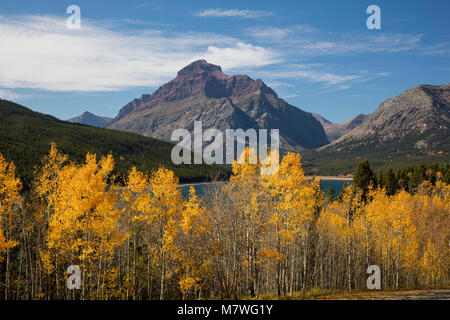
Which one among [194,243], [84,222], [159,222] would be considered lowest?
[194,243]

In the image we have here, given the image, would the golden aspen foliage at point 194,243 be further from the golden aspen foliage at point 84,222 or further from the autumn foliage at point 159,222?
the golden aspen foliage at point 84,222

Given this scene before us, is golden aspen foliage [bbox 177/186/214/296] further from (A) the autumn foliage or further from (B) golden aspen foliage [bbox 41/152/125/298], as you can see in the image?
(B) golden aspen foliage [bbox 41/152/125/298]

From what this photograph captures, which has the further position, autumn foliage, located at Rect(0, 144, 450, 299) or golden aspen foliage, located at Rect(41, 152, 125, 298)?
autumn foliage, located at Rect(0, 144, 450, 299)

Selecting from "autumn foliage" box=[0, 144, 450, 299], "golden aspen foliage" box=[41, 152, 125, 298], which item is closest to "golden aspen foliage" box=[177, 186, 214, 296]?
"autumn foliage" box=[0, 144, 450, 299]

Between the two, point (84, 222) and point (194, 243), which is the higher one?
point (84, 222)

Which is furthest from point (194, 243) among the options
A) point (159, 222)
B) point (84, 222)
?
point (84, 222)

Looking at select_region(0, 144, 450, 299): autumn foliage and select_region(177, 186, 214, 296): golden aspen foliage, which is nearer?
select_region(0, 144, 450, 299): autumn foliage

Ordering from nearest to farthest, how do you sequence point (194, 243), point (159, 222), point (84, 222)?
point (84, 222) < point (194, 243) < point (159, 222)

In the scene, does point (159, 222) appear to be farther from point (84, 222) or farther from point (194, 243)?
point (84, 222)

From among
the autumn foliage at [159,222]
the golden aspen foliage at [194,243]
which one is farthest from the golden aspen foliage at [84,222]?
the golden aspen foliage at [194,243]

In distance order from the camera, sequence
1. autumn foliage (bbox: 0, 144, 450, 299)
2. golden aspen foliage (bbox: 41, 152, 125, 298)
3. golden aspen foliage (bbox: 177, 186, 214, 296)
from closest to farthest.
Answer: golden aspen foliage (bbox: 41, 152, 125, 298), autumn foliage (bbox: 0, 144, 450, 299), golden aspen foliage (bbox: 177, 186, 214, 296)

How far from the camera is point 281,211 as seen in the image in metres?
32.8

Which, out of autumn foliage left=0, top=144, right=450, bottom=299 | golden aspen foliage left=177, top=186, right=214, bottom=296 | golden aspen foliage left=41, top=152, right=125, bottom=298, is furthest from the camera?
golden aspen foliage left=177, top=186, right=214, bottom=296

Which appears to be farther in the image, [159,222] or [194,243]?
[159,222]
